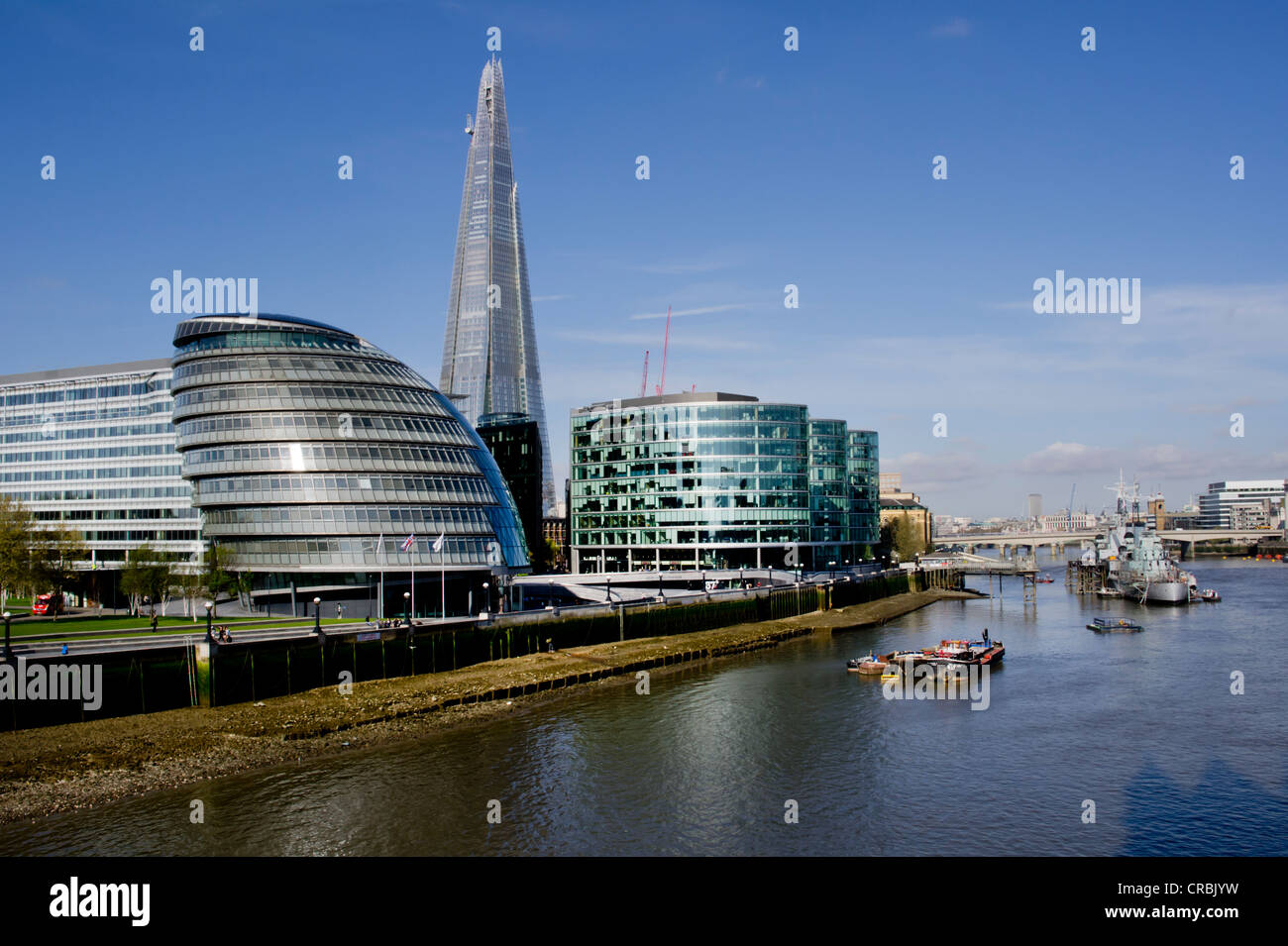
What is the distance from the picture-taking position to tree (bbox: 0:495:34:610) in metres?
74.3

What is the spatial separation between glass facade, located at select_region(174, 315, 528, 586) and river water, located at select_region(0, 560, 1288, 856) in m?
26.7

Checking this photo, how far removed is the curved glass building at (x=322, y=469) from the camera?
80.1 meters

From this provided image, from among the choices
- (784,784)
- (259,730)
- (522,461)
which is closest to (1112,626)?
(784,784)

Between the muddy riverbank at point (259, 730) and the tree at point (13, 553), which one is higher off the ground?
the tree at point (13, 553)

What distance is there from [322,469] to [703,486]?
256 feet

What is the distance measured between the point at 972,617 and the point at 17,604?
102 meters

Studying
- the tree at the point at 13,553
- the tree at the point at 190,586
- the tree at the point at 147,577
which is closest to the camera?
the tree at the point at 147,577

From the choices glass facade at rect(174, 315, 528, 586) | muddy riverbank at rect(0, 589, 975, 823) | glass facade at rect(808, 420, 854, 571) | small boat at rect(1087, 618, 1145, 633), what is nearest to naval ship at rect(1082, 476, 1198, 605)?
small boat at rect(1087, 618, 1145, 633)

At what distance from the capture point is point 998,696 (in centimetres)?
6175

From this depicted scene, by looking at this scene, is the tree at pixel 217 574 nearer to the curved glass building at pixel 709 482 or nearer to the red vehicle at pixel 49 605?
the red vehicle at pixel 49 605

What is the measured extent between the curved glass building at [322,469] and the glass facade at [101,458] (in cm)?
516

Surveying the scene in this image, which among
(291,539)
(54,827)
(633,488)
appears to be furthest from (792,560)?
(54,827)

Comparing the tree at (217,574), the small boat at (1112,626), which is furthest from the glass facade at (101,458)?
the small boat at (1112,626)
